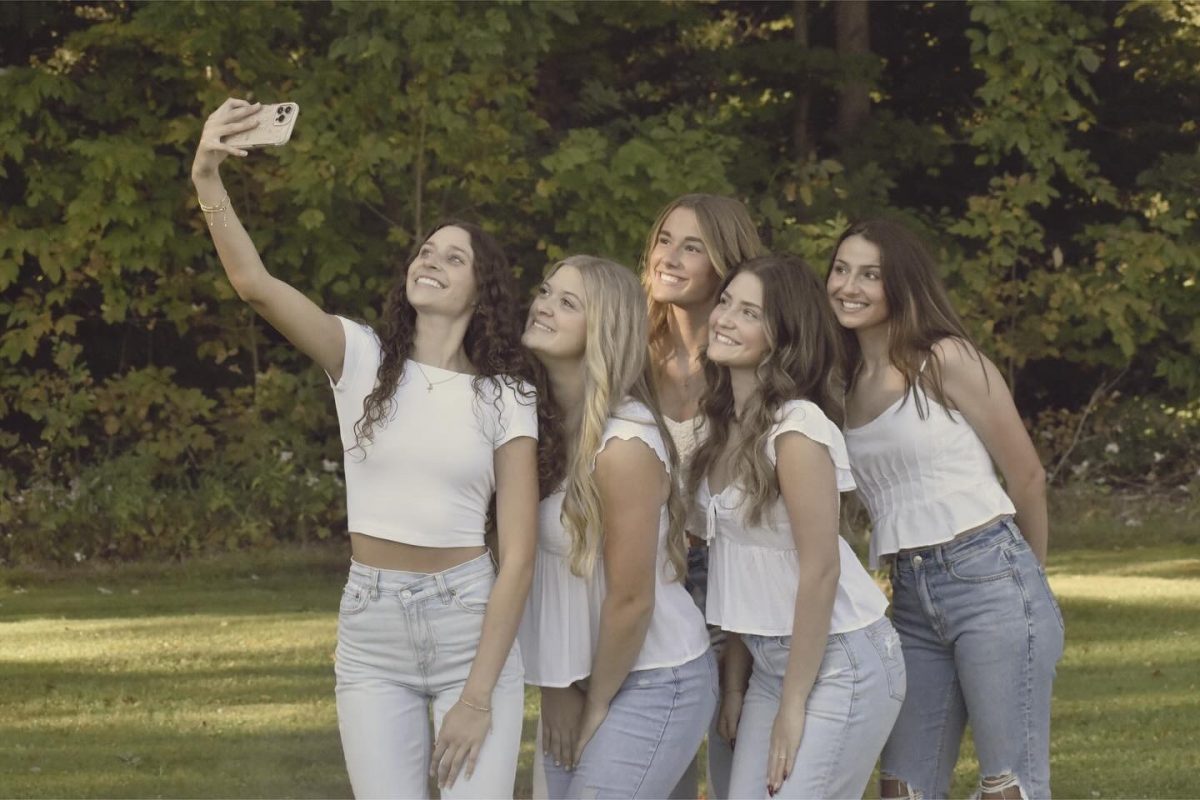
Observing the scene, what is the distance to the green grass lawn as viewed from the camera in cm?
540

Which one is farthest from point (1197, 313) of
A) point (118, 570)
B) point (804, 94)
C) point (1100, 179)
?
point (118, 570)

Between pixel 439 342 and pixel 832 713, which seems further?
pixel 439 342

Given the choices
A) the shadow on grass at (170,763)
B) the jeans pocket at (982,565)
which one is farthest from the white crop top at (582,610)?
the shadow on grass at (170,763)

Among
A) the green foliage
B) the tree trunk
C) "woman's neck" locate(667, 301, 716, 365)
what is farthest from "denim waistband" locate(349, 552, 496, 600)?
the tree trunk

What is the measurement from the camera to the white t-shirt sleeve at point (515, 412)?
3.06 meters

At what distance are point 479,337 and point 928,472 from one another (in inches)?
37.7

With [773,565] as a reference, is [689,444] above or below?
above

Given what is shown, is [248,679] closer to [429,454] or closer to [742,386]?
[429,454]

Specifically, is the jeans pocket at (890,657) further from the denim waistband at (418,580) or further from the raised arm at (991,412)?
the denim waistband at (418,580)

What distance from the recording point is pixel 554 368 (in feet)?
10.6

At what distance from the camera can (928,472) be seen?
3.32 m

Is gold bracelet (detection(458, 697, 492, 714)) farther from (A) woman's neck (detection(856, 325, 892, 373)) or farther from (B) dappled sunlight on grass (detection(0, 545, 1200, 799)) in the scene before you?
(B) dappled sunlight on grass (detection(0, 545, 1200, 799))

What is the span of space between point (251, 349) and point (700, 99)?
12.7 ft

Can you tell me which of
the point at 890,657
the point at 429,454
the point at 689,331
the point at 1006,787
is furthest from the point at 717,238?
the point at 1006,787
